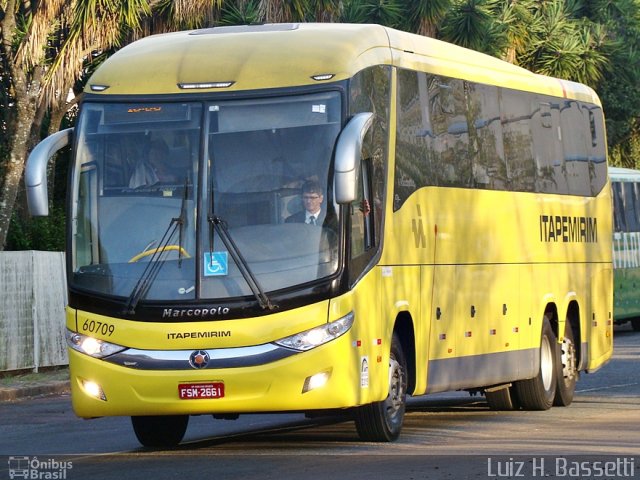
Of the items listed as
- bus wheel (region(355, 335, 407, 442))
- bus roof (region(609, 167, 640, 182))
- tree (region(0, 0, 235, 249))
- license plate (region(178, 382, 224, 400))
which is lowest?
bus wheel (region(355, 335, 407, 442))

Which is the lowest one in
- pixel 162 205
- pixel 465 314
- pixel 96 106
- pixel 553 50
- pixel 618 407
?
pixel 618 407

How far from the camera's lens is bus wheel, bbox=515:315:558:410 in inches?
677

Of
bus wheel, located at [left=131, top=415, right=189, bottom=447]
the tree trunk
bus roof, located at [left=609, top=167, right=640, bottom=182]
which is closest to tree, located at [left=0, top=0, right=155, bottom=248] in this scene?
the tree trunk

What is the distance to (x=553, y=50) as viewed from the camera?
132ft

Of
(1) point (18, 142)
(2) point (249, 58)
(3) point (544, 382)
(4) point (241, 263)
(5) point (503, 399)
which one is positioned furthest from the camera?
(1) point (18, 142)

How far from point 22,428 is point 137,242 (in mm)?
4642

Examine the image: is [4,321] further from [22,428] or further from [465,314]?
[465,314]

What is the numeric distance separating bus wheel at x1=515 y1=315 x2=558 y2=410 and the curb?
661cm

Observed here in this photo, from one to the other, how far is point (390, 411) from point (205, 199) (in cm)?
241

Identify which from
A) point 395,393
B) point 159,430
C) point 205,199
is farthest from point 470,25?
point 205,199

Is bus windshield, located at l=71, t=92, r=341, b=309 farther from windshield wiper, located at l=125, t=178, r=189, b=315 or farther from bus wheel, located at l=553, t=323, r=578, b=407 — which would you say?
bus wheel, located at l=553, t=323, r=578, b=407

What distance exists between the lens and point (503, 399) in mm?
17609

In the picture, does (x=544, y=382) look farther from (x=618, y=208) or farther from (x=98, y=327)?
(x=618, y=208)

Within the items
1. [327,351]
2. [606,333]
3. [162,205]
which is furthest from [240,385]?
[606,333]
